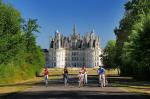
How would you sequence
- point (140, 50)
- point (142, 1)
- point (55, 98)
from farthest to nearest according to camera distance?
point (142, 1), point (140, 50), point (55, 98)

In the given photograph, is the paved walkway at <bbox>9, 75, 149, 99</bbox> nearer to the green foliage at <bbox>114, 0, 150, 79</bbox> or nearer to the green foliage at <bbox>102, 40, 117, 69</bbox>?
the green foliage at <bbox>114, 0, 150, 79</bbox>

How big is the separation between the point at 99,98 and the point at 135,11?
55015 mm

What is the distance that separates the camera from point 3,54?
5138 cm

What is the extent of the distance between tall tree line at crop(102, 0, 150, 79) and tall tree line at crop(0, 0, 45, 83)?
13.1 metres

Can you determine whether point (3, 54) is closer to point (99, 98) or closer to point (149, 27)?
point (149, 27)

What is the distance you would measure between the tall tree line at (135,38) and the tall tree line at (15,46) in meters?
13.1

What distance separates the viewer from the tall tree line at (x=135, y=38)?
2100 inches

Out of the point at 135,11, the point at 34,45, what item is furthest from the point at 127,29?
the point at 34,45

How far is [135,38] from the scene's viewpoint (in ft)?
183

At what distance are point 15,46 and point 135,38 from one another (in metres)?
13.2

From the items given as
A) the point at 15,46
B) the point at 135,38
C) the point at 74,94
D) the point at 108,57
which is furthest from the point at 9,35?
the point at 108,57

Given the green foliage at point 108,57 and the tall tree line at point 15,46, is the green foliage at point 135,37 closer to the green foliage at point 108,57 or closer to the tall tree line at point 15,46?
the tall tree line at point 15,46

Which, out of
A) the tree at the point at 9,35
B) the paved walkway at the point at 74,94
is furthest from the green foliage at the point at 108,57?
the paved walkway at the point at 74,94

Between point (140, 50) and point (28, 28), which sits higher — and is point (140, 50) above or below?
below
